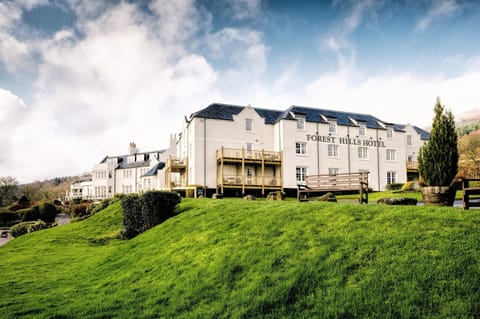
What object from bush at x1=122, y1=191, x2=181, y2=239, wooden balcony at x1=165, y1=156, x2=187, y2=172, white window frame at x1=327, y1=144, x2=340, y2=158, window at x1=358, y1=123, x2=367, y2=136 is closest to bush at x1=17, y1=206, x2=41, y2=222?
wooden balcony at x1=165, y1=156, x2=187, y2=172

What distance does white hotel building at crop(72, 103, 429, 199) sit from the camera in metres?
33.6

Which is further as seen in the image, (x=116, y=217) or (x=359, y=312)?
(x=116, y=217)

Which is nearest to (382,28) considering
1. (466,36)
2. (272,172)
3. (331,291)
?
(466,36)

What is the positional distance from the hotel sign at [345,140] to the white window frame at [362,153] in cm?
47

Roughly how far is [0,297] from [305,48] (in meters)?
17.0

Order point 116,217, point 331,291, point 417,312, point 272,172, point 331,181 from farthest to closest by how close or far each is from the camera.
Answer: point 272,172 → point 116,217 → point 331,181 → point 331,291 → point 417,312

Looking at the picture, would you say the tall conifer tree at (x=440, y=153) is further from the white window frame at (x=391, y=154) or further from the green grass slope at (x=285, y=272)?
the white window frame at (x=391, y=154)

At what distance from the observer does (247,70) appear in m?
19.5

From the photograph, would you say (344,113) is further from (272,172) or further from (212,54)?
(212,54)

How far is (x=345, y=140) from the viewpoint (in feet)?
126

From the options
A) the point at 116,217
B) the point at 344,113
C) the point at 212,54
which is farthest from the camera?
the point at 344,113

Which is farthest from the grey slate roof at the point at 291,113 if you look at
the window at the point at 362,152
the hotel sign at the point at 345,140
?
the window at the point at 362,152

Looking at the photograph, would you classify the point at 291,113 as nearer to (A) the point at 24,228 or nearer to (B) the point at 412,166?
(B) the point at 412,166

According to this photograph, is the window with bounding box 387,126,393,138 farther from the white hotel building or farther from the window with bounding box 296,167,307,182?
the window with bounding box 296,167,307,182
